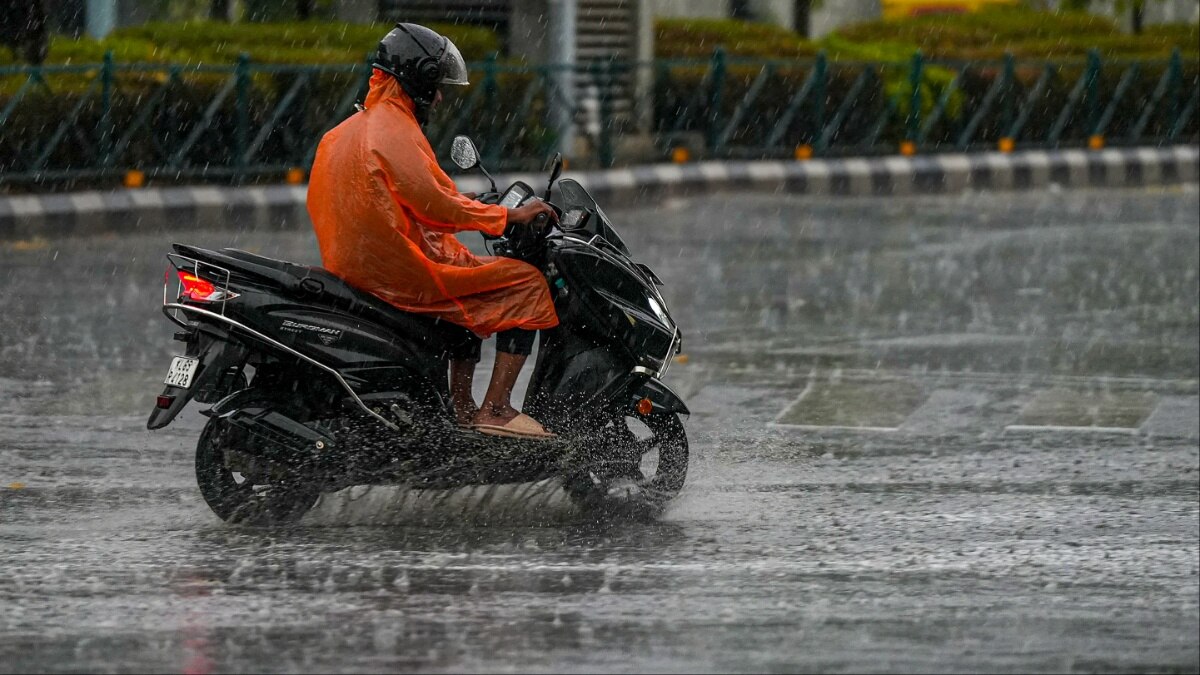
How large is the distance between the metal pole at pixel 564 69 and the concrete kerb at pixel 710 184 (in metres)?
0.70

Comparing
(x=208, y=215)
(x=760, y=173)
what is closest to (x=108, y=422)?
(x=208, y=215)

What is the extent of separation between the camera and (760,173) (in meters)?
20.9

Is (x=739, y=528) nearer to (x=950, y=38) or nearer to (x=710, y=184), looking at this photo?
(x=710, y=184)

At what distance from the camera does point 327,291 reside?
7.08 meters

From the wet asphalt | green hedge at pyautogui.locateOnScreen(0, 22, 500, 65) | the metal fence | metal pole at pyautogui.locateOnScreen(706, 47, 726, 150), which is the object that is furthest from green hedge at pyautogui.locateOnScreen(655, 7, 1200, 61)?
the wet asphalt

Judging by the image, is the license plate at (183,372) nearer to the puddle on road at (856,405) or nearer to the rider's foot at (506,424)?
the rider's foot at (506,424)

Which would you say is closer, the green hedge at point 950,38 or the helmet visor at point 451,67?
the helmet visor at point 451,67

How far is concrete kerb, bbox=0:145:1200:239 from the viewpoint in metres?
16.1

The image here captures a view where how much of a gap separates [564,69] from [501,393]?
43.1 feet

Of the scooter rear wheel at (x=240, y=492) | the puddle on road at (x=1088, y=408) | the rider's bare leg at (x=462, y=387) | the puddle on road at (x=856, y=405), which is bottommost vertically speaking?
the puddle on road at (x=856, y=405)

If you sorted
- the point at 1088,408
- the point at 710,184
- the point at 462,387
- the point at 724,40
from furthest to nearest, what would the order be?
the point at 724,40 → the point at 710,184 → the point at 1088,408 → the point at 462,387

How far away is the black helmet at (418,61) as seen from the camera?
23.3ft

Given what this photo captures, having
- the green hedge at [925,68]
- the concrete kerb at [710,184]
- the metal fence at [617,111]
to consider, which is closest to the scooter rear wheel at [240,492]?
the concrete kerb at [710,184]

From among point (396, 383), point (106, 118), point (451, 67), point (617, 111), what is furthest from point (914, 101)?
point (396, 383)
